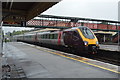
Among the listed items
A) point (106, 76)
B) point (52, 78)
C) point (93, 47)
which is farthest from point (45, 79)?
point (93, 47)

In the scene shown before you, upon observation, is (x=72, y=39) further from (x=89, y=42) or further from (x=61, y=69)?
(x=61, y=69)

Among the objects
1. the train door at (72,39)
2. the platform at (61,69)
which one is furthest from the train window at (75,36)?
the platform at (61,69)

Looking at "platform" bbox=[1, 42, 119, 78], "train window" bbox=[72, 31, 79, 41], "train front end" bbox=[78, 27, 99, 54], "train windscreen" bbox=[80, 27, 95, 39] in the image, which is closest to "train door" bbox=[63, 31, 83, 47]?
"train window" bbox=[72, 31, 79, 41]

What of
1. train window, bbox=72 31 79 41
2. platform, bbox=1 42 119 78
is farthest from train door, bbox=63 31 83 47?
platform, bbox=1 42 119 78

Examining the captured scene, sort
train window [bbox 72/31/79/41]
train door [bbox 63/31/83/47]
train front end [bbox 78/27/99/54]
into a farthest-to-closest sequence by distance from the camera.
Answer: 1. train window [bbox 72/31/79/41]
2. train door [bbox 63/31/83/47]
3. train front end [bbox 78/27/99/54]

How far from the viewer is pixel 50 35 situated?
2153cm

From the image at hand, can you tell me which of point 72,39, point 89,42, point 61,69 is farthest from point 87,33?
point 61,69

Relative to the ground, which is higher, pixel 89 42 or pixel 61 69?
pixel 89 42

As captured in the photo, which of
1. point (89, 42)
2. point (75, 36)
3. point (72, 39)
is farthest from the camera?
point (72, 39)

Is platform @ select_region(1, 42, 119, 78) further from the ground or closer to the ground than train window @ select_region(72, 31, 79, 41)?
closer to the ground

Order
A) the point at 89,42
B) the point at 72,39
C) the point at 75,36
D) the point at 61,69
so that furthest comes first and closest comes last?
1. the point at 72,39
2. the point at 75,36
3. the point at 89,42
4. the point at 61,69

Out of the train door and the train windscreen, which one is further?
the train door

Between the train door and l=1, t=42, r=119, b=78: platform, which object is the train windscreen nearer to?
the train door

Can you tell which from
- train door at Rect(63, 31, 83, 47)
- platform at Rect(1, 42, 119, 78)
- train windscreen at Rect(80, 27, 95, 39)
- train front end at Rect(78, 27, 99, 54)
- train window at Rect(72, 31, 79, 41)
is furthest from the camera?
train window at Rect(72, 31, 79, 41)
